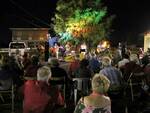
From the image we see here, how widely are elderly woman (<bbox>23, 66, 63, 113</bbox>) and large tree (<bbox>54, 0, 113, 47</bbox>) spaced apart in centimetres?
3192

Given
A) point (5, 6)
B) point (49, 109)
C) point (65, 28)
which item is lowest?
point (49, 109)

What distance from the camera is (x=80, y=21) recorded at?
132 ft

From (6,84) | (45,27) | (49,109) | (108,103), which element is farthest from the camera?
(45,27)

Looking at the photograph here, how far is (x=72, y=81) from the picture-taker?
37.7ft

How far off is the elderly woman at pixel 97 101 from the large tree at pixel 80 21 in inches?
1312

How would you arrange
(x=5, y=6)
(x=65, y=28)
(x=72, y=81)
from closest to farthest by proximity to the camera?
(x=72, y=81) → (x=65, y=28) → (x=5, y=6)

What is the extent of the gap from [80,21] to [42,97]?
33.5 metres

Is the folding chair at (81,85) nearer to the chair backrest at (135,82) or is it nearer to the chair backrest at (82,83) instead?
the chair backrest at (82,83)

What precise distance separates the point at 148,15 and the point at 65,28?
18.2 m

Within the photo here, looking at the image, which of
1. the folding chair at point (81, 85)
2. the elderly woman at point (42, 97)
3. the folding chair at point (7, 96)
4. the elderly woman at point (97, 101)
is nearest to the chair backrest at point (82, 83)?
the folding chair at point (81, 85)

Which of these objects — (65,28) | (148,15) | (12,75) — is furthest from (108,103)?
(148,15)

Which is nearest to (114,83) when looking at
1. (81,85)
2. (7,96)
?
(81,85)

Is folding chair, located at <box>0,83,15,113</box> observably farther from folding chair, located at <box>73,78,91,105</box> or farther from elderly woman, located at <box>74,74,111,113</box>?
elderly woman, located at <box>74,74,111,113</box>

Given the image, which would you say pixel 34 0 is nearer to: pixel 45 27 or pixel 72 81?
pixel 45 27
